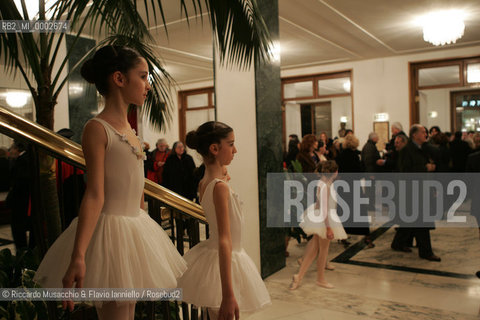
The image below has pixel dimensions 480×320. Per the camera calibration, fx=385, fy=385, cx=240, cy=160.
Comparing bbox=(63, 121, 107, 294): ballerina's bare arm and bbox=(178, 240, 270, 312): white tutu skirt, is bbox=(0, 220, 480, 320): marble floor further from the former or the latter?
bbox=(63, 121, 107, 294): ballerina's bare arm

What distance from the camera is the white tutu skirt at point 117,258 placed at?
1.14 m

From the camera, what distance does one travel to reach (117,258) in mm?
1149

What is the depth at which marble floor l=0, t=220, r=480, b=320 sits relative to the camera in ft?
11.5

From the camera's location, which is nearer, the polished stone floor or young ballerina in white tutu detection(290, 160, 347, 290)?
the polished stone floor

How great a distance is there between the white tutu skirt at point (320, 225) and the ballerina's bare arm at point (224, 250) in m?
2.68

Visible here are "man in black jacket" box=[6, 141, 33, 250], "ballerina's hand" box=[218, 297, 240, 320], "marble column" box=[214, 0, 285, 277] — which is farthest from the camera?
"marble column" box=[214, 0, 285, 277]

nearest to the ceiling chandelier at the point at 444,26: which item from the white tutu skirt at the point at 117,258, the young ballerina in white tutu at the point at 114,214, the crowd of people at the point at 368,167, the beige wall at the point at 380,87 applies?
the crowd of people at the point at 368,167

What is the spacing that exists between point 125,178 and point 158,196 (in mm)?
530

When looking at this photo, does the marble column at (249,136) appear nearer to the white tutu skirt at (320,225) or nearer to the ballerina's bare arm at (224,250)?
the white tutu skirt at (320,225)

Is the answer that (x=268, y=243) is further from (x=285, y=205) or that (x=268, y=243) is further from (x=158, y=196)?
(x=158, y=196)

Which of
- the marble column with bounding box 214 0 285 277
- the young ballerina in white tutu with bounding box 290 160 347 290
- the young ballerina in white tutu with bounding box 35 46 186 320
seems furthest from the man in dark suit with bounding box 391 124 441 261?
the young ballerina in white tutu with bounding box 35 46 186 320

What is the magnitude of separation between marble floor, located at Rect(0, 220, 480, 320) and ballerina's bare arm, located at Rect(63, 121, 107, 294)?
2.76 metres

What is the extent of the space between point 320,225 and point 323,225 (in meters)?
0.03

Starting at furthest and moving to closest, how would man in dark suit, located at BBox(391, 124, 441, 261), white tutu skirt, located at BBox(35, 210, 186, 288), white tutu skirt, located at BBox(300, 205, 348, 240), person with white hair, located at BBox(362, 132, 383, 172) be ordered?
person with white hair, located at BBox(362, 132, 383, 172), man in dark suit, located at BBox(391, 124, 441, 261), white tutu skirt, located at BBox(300, 205, 348, 240), white tutu skirt, located at BBox(35, 210, 186, 288)
